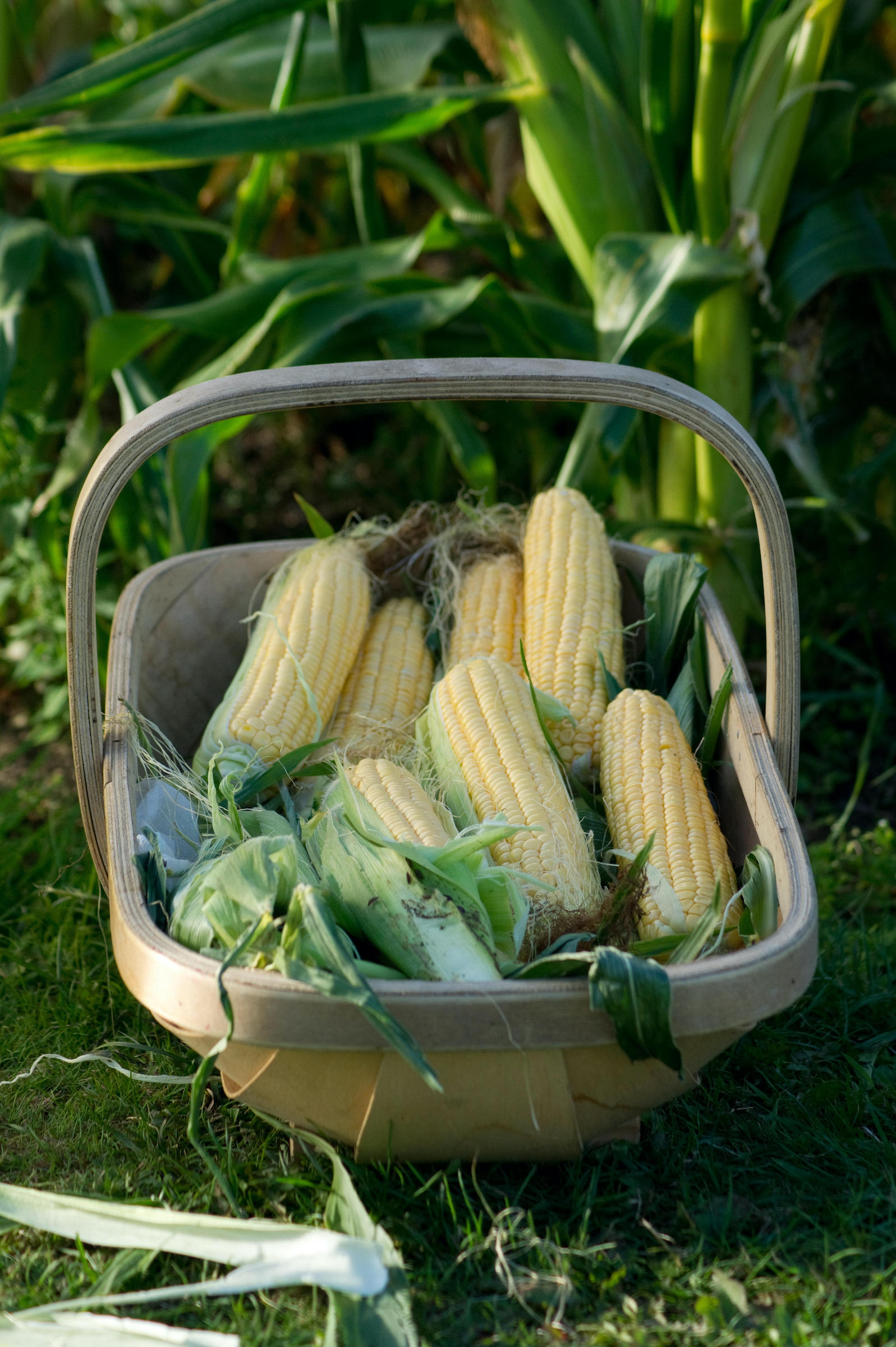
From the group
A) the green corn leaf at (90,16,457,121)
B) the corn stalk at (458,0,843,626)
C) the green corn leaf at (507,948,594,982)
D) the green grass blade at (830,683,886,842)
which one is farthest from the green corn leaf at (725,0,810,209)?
the green corn leaf at (507,948,594,982)

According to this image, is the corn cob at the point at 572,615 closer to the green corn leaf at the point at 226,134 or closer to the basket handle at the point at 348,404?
the basket handle at the point at 348,404

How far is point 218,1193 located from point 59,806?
1.16 metres

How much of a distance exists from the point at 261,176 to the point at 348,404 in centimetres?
161

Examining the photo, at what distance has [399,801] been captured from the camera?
1407 millimetres

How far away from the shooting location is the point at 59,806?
2.28 meters

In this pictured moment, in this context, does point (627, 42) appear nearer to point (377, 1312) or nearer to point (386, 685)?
point (386, 685)

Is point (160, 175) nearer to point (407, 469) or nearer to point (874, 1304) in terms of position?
point (407, 469)

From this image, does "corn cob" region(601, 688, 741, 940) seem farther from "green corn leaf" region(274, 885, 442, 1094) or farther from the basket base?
"green corn leaf" region(274, 885, 442, 1094)

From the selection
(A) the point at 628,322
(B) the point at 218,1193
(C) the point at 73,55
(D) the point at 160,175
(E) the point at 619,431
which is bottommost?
(B) the point at 218,1193

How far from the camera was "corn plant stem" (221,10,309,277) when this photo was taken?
2.48 meters

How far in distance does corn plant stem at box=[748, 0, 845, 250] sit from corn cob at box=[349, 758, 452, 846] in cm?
154

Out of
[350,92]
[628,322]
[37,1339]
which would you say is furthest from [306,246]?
[37,1339]

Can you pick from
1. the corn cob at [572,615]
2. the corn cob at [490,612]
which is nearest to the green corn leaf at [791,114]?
the corn cob at [572,615]

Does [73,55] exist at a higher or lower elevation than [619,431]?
higher
